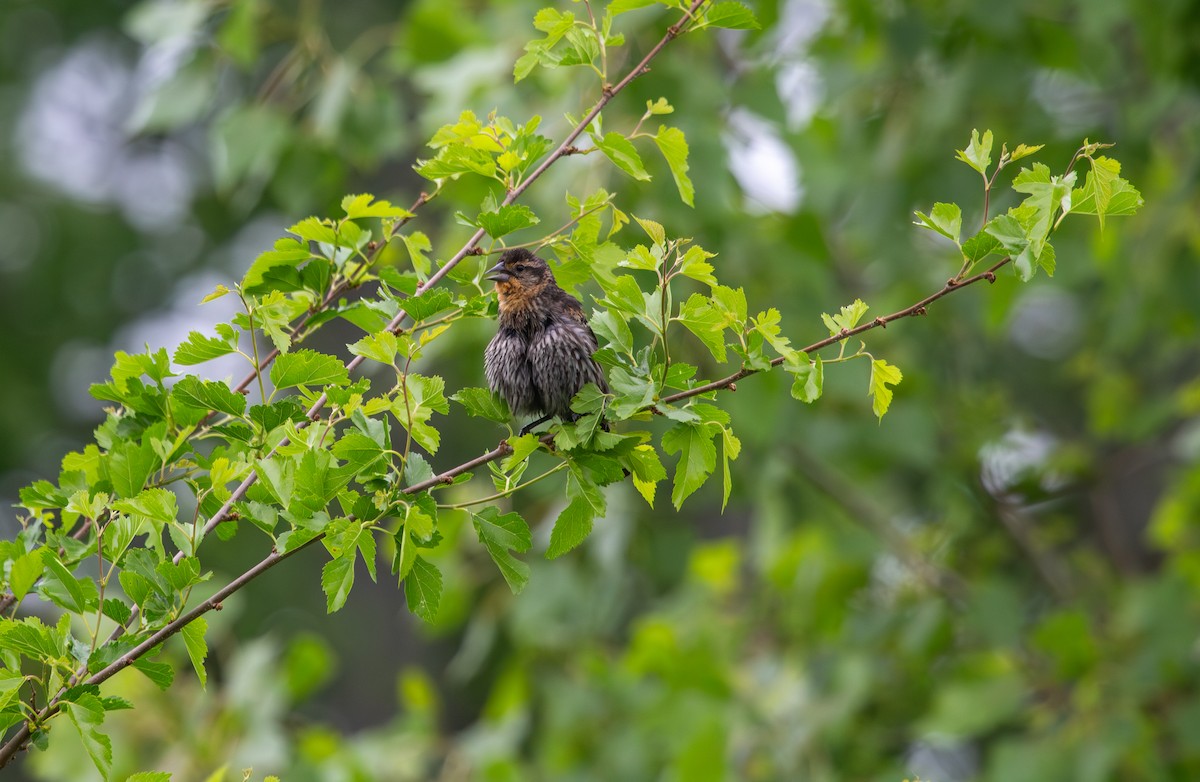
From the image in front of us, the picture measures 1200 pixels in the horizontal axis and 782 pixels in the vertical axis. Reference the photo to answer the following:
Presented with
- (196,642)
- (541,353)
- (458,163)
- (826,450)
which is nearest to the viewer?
(196,642)

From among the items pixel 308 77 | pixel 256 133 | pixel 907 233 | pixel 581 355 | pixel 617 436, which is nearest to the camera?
pixel 617 436

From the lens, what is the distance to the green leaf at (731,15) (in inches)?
94.3

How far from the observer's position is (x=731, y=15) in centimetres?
240

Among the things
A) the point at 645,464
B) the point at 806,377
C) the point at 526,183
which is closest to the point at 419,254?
the point at 526,183

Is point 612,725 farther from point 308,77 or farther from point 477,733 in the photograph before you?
point 308,77

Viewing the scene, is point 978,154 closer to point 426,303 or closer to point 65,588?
point 426,303

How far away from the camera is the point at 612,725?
5.75m

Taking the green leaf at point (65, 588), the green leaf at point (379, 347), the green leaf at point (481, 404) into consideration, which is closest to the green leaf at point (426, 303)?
the green leaf at point (379, 347)

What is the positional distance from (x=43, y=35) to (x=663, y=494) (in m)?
11.7

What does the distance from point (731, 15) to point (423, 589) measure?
1147mm

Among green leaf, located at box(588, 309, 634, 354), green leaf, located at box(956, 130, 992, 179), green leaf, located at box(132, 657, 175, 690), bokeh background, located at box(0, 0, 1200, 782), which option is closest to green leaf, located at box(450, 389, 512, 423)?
green leaf, located at box(588, 309, 634, 354)

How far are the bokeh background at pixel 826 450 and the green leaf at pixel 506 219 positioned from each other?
201 centimetres

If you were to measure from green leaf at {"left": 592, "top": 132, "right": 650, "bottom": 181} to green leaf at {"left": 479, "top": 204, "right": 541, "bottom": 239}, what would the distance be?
0.24 m

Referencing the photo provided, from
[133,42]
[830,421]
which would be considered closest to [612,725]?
[830,421]
